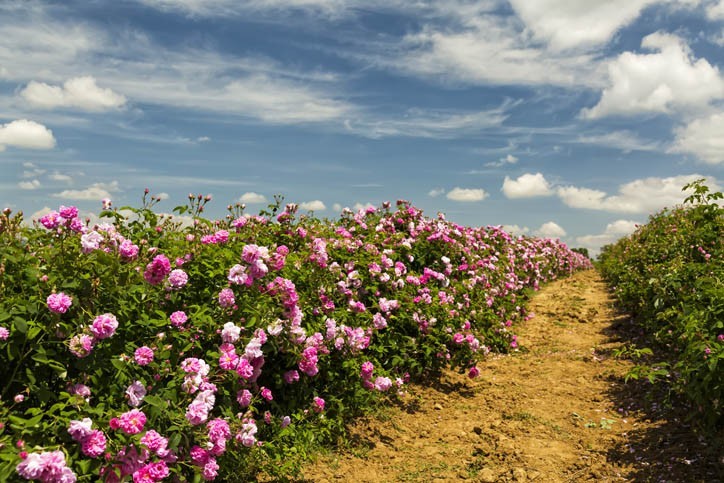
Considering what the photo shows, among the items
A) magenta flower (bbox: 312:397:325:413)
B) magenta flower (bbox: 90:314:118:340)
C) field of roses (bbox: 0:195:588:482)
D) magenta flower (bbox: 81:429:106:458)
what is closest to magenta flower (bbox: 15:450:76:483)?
field of roses (bbox: 0:195:588:482)

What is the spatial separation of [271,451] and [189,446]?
99cm

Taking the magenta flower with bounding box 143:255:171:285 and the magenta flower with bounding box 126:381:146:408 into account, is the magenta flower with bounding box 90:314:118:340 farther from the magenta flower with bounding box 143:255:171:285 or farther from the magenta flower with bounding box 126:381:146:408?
the magenta flower with bounding box 143:255:171:285

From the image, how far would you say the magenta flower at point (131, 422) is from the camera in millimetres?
2766

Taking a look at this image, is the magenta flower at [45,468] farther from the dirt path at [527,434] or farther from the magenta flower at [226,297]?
the dirt path at [527,434]

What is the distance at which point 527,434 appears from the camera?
17.1ft

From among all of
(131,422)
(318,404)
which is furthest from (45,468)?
(318,404)

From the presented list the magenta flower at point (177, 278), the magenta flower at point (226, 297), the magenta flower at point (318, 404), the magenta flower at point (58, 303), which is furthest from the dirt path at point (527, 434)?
the magenta flower at point (58, 303)

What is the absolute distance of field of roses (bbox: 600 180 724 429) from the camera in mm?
4258

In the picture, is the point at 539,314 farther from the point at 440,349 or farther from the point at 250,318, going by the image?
the point at 250,318

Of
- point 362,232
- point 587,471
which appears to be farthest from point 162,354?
point 362,232

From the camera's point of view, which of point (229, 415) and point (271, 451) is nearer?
point (229, 415)

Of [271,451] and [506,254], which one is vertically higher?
[506,254]

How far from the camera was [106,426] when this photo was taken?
9.37ft

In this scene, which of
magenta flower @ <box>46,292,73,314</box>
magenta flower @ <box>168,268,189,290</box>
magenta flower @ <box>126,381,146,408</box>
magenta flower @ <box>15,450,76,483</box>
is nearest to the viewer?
magenta flower @ <box>15,450,76,483</box>
